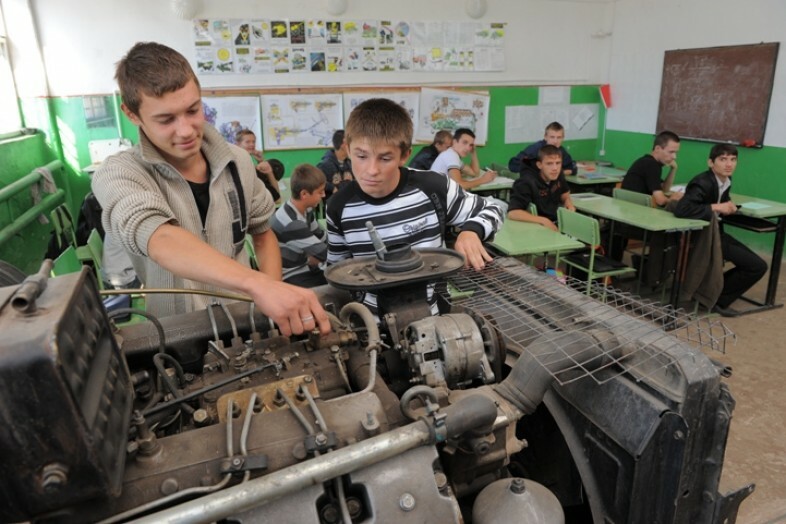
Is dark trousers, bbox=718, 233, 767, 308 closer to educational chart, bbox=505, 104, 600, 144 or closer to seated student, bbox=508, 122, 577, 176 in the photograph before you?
seated student, bbox=508, 122, 577, 176

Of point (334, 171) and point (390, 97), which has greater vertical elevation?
point (390, 97)

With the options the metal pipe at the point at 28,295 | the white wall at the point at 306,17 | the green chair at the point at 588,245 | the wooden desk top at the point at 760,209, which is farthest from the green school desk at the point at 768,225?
the metal pipe at the point at 28,295

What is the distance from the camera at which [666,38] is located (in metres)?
6.64

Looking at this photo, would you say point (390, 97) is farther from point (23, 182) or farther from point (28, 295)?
point (28, 295)

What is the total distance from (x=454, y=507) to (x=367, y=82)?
21.2ft

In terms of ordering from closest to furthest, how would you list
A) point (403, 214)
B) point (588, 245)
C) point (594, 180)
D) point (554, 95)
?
point (403, 214)
point (588, 245)
point (594, 180)
point (554, 95)

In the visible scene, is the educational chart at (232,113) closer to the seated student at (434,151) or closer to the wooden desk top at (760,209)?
the seated student at (434,151)

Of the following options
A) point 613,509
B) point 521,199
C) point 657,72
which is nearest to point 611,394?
point 613,509

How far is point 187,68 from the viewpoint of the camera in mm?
1458

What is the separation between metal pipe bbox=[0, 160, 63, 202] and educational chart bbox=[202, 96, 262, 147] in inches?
65.9

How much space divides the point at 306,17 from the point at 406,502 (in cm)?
647

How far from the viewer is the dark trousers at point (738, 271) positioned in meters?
4.47

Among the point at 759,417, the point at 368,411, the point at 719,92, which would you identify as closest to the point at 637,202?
the point at 719,92

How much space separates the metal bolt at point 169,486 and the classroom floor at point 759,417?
1.70 metres
